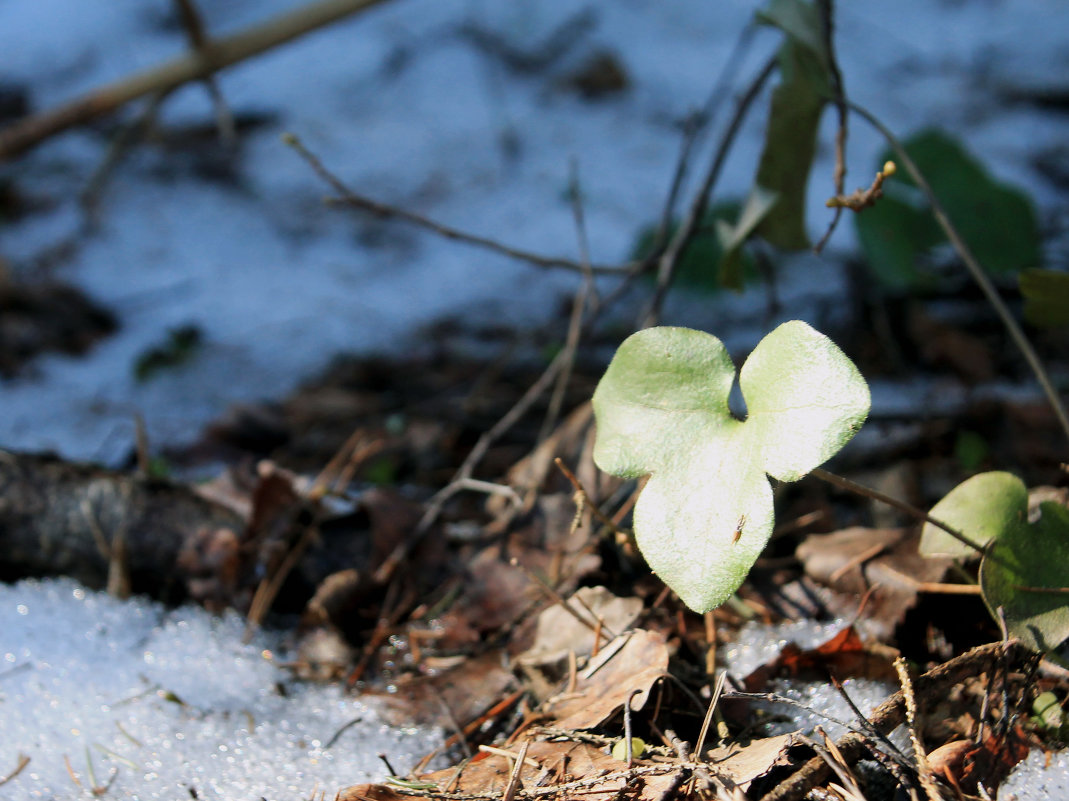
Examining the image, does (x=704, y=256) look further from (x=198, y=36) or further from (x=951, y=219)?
(x=198, y=36)

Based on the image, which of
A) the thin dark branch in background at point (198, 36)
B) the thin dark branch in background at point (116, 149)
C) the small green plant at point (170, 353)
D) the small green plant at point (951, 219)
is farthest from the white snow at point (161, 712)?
the thin dark branch in background at point (198, 36)

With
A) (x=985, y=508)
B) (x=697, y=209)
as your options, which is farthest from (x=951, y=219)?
(x=985, y=508)

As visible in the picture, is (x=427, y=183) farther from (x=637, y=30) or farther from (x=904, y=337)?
(x=904, y=337)

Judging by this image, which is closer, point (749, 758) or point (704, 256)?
point (749, 758)

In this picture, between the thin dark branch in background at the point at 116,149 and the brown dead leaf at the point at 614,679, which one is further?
the thin dark branch in background at the point at 116,149

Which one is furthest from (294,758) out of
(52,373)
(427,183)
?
(427,183)

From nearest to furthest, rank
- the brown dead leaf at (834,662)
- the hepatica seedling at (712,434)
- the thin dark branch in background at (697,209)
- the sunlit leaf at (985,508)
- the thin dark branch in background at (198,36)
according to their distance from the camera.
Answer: the hepatica seedling at (712,434) < the sunlit leaf at (985,508) < the brown dead leaf at (834,662) < the thin dark branch in background at (697,209) < the thin dark branch in background at (198,36)

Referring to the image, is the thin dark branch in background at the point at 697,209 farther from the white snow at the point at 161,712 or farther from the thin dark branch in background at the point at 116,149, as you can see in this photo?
the thin dark branch in background at the point at 116,149

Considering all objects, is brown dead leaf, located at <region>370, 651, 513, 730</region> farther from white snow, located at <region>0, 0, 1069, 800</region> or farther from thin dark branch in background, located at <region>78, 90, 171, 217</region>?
thin dark branch in background, located at <region>78, 90, 171, 217</region>
